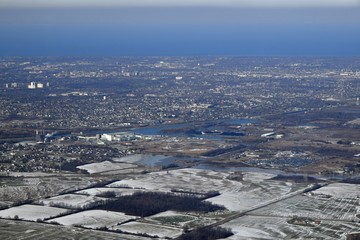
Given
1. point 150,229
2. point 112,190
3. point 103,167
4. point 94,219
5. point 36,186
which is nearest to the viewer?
point 150,229

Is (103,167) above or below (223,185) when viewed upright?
below

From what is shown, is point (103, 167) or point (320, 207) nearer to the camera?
point (320, 207)

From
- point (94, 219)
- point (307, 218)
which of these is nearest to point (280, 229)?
point (307, 218)

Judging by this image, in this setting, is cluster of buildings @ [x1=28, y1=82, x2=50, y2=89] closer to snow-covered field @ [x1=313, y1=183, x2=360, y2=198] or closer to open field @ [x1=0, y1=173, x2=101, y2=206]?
open field @ [x1=0, y1=173, x2=101, y2=206]

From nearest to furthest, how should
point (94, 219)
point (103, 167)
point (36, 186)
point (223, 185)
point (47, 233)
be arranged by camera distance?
point (47, 233)
point (94, 219)
point (36, 186)
point (223, 185)
point (103, 167)

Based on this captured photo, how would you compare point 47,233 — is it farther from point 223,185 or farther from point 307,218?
point 223,185

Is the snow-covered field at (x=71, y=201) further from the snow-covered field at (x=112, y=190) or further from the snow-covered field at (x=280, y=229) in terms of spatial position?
the snow-covered field at (x=280, y=229)
